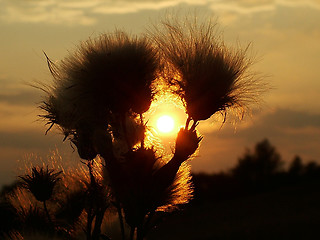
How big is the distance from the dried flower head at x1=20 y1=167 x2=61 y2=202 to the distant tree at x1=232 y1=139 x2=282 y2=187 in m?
22.0

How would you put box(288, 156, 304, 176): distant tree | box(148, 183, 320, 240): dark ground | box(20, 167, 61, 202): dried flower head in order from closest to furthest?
1. box(20, 167, 61, 202): dried flower head
2. box(148, 183, 320, 240): dark ground
3. box(288, 156, 304, 176): distant tree

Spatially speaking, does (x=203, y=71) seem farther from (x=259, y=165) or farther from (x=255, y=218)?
(x=259, y=165)

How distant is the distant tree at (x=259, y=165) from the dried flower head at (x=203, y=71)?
22.1 meters

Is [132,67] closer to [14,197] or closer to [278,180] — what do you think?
[14,197]

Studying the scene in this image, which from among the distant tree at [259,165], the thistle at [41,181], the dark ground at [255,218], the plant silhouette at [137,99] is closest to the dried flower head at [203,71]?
the plant silhouette at [137,99]

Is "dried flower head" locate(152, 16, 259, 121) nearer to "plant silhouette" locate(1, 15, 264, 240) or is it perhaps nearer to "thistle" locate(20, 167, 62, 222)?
"plant silhouette" locate(1, 15, 264, 240)

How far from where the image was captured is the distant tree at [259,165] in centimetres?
2938

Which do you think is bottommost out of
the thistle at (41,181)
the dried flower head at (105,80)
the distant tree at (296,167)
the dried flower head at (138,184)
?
the dried flower head at (138,184)

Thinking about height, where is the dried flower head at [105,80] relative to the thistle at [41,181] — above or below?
above

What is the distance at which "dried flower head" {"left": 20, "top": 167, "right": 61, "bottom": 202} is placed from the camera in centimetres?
625

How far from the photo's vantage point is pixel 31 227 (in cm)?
716

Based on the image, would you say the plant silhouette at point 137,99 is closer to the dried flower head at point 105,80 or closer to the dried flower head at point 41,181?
the dried flower head at point 105,80

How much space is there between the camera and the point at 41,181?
6.25 metres

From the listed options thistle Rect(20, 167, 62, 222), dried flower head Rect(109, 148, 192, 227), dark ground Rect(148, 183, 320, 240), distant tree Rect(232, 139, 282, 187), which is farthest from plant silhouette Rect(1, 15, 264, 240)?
distant tree Rect(232, 139, 282, 187)
